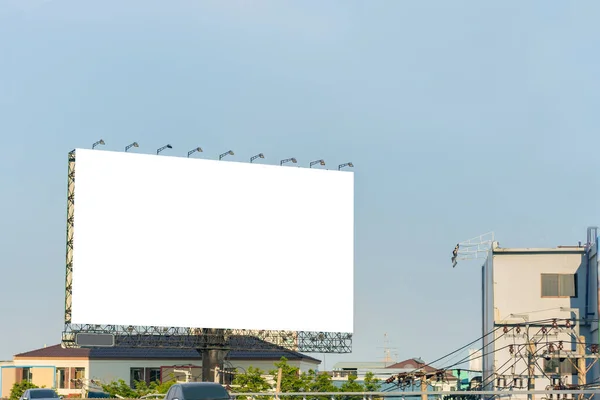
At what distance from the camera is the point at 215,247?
267 ft

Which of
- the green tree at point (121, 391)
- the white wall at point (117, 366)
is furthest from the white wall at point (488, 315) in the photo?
the white wall at point (117, 366)

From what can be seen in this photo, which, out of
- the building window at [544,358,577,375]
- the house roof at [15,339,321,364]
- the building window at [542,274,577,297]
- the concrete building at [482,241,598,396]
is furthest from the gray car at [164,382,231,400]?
the house roof at [15,339,321,364]

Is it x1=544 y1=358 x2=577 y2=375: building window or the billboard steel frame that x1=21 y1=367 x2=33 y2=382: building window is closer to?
the billboard steel frame

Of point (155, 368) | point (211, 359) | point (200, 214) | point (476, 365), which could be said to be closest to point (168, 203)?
point (200, 214)

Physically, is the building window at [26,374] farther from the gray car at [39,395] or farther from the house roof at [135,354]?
the gray car at [39,395]

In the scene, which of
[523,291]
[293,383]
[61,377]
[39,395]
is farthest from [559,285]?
[61,377]

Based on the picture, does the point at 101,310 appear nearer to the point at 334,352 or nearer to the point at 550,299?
the point at 334,352

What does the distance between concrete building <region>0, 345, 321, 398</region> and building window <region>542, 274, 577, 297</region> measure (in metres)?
35.7

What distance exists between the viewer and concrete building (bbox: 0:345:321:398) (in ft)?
318

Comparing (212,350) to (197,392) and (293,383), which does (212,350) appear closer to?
(293,383)

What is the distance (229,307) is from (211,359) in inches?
349

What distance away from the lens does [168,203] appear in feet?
262

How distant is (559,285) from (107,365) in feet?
158

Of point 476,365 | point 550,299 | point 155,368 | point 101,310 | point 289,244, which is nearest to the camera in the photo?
point 550,299
